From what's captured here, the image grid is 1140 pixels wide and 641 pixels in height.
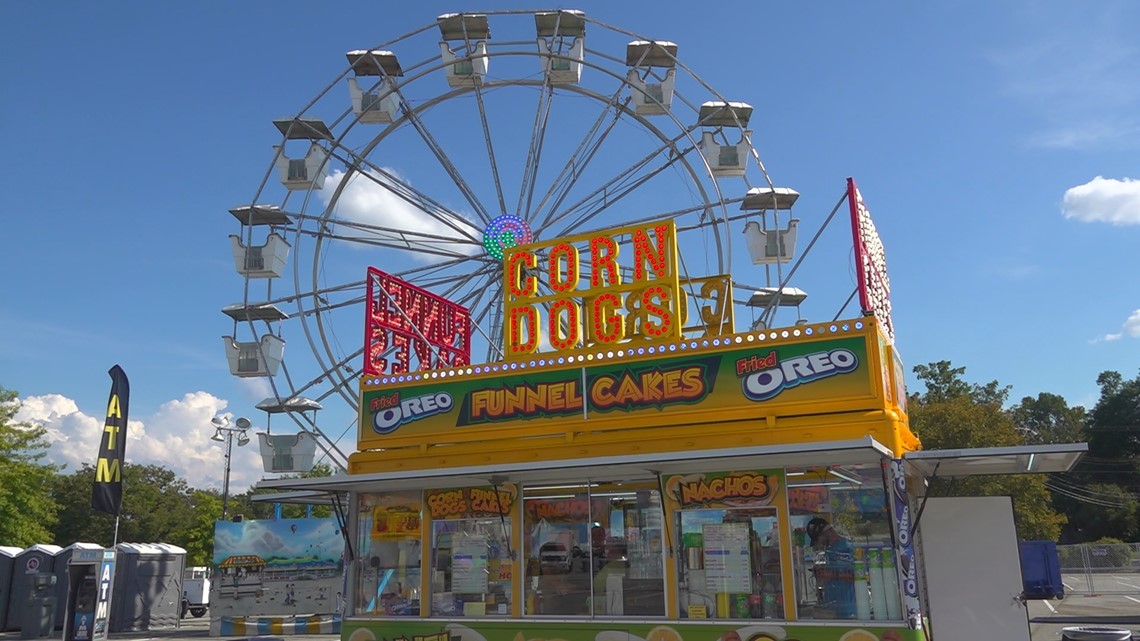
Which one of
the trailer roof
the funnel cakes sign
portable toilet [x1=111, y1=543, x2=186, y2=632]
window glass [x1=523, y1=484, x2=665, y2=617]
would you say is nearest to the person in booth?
the trailer roof

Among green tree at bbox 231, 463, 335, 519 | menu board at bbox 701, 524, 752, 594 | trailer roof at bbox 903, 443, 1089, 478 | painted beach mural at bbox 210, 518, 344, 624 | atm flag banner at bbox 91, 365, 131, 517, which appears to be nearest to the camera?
trailer roof at bbox 903, 443, 1089, 478

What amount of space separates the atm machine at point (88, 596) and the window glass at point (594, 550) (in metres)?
11.9

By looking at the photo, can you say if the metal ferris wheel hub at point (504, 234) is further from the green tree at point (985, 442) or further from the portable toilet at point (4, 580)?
the green tree at point (985, 442)

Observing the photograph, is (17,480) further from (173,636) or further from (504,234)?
(504,234)

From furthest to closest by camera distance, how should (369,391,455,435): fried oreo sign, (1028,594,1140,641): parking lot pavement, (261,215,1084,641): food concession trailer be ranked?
(1028,594,1140,641): parking lot pavement, (369,391,455,435): fried oreo sign, (261,215,1084,641): food concession trailer

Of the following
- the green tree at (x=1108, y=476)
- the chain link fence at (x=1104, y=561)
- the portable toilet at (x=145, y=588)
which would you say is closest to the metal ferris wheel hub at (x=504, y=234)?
the portable toilet at (x=145, y=588)

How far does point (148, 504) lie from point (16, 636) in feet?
138

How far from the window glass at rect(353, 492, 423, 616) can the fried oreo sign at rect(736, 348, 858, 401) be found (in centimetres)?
457

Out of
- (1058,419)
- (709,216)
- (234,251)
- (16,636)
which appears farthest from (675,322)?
(1058,419)

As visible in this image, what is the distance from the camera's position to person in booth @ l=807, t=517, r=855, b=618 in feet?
29.9

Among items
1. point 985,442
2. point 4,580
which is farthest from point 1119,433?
point 4,580

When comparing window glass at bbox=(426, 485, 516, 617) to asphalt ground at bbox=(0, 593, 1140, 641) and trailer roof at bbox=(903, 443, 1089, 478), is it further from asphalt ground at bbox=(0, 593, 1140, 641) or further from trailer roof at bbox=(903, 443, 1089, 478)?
asphalt ground at bbox=(0, 593, 1140, 641)

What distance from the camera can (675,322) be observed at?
36.8 ft

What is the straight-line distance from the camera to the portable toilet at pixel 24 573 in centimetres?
2180
